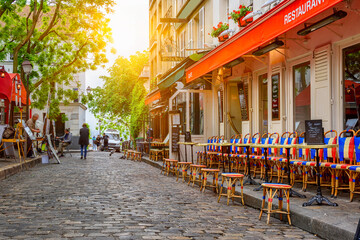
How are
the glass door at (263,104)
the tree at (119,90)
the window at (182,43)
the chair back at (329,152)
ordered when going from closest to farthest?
the chair back at (329,152) → the glass door at (263,104) → the window at (182,43) → the tree at (119,90)


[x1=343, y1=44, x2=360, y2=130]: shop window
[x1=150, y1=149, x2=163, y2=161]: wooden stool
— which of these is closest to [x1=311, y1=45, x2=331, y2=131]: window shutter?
[x1=343, y1=44, x2=360, y2=130]: shop window

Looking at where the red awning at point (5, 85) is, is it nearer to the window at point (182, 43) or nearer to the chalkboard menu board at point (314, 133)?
the window at point (182, 43)

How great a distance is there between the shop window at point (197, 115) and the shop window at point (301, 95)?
6.63m

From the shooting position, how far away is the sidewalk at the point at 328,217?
4863mm

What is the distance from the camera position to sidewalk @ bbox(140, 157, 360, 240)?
4863 millimetres

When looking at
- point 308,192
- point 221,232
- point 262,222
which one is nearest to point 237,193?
point 308,192

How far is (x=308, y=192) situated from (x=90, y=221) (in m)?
4.11

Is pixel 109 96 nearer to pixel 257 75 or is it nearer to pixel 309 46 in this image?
pixel 257 75

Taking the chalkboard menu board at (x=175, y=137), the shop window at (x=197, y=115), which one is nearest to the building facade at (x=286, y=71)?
the chalkboard menu board at (x=175, y=137)

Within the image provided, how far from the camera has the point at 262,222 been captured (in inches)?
239

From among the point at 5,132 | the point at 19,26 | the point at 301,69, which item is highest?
the point at 19,26

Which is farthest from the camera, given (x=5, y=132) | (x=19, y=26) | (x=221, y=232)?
(x=19, y=26)

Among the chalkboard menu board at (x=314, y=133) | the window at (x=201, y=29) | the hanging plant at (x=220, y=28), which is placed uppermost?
the window at (x=201, y=29)

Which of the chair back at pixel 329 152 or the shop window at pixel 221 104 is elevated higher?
the shop window at pixel 221 104
